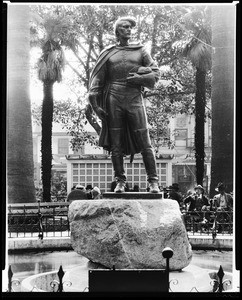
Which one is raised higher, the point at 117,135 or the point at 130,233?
the point at 117,135

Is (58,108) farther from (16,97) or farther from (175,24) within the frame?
(16,97)

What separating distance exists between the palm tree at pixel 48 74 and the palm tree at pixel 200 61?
174 inches

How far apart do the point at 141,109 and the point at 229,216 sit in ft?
16.2

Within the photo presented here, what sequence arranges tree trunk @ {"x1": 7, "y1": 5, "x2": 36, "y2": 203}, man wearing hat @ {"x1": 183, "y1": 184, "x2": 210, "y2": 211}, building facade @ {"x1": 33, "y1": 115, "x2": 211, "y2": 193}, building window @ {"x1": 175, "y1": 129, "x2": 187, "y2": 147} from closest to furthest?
man wearing hat @ {"x1": 183, "y1": 184, "x2": 210, "y2": 211} < tree trunk @ {"x1": 7, "y1": 5, "x2": 36, "y2": 203} < building facade @ {"x1": 33, "y1": 115, "x2": 211, "y2": 193} < building window @ {"x1": 175, "y1": 129, "x2": 187, "y2": 147}

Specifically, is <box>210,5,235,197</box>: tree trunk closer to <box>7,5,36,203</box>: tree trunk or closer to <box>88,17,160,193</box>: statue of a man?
<box>7,5,36,203</box>: tree trunk

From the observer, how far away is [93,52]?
70.1ft

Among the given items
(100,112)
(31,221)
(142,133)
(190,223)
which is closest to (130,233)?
(142,133)

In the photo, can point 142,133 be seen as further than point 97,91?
No

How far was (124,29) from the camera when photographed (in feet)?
23.6

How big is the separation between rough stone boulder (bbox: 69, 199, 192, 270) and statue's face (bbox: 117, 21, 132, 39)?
2.04 metres

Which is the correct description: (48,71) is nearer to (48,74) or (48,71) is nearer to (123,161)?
(48,74)

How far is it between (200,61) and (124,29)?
12754 millimetres

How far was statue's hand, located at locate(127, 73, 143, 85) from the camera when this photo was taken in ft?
23.1

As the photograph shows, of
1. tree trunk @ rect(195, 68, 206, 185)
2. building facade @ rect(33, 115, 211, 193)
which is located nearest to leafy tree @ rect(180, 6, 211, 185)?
tree trunk @ rect(195, 68, 206, 185)
